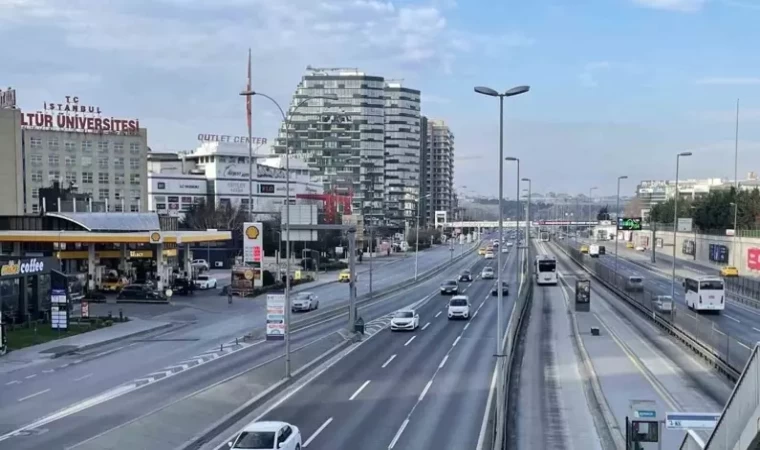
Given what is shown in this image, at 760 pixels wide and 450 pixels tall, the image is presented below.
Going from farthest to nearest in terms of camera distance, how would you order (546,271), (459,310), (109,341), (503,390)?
(546,271) < (459,310) < (109,341) < (503,390)

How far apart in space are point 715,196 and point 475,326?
7261 centimetres

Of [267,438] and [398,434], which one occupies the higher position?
[267,438]

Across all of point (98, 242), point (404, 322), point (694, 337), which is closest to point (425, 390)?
point (404, 322)

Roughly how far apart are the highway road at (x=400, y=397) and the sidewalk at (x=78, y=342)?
12942 millimetres

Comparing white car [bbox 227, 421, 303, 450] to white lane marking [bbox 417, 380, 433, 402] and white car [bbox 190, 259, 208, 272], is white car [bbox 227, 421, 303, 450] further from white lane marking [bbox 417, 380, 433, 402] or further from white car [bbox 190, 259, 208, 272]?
white car [bbox 190, 259, 208, 272]

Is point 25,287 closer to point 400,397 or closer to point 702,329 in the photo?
point 400,397

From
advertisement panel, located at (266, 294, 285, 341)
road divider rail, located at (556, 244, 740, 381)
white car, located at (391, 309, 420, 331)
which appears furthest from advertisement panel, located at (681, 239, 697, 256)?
advertisement panel, located at (266, 294, 285, 341)

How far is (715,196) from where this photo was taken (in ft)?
342

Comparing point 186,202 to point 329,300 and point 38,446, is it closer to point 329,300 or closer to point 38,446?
point 329,300

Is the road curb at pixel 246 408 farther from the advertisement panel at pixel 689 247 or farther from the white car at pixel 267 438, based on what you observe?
the advertisement panel at pixel 689 247

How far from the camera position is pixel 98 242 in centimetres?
6059

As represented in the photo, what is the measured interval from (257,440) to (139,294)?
42123 mm

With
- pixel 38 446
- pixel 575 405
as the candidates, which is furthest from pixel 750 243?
pixel 38 446

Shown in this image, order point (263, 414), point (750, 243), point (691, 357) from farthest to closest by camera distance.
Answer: point (750, 243), point (691, 357), point (263, 414)
